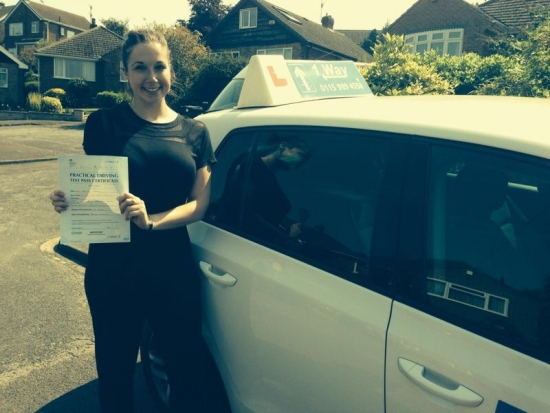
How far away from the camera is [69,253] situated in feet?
19.1

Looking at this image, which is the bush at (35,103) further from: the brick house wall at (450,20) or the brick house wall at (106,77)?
the brick house wall at (450,20)

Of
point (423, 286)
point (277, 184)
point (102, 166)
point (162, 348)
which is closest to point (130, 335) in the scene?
point (162, 348)

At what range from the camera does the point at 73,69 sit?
1572 inches

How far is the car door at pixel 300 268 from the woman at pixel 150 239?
13 cm

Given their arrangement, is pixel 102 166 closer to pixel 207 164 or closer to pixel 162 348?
pixel 207 164

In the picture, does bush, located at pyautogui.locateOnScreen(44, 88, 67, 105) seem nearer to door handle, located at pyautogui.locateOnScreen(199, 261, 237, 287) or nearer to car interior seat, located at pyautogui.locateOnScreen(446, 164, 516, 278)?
door handle, located at pyautogui.locateOnScreen(199, 261, 237, 287)

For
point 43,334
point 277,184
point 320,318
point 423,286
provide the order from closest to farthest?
point 423,286 → point 320,318 → point 277,184 → point 43,334

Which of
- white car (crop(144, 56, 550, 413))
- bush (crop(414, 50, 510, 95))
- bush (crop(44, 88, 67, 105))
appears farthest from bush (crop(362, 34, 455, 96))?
bush (crop(44, 88, 67, 105))

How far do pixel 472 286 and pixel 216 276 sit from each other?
1.11m

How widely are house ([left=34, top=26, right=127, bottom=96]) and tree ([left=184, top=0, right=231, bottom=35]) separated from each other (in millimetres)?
10691

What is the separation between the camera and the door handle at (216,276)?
7.09 feet

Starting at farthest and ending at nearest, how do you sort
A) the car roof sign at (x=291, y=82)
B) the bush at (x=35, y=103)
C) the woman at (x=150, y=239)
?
the bush at (x=35, y=103) → the car roof sign at (x=291, y=82) → the woman at (x=150, y=239)

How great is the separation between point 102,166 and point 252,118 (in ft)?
2.42

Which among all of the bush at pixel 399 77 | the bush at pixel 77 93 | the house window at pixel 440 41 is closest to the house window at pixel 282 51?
the house window at pixel 440 41
